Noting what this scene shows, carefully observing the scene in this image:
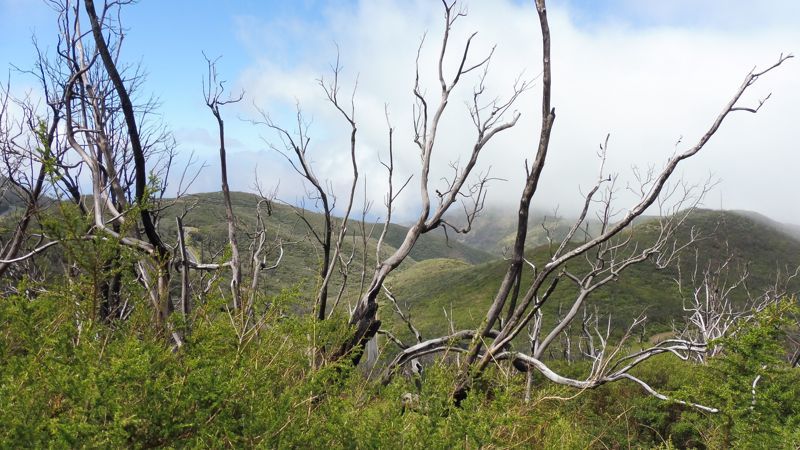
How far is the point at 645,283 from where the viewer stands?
61281 mm

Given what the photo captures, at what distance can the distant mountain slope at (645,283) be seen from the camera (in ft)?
176

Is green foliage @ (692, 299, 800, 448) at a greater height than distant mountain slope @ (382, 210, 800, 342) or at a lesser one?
greater

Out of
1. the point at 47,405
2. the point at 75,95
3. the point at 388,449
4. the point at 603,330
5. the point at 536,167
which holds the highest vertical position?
the point at 75,95

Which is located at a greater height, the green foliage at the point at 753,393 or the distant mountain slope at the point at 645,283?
the green foliage at the point at 753,393

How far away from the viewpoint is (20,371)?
Answer: 1.99 m

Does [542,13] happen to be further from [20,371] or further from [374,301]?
[20,371]

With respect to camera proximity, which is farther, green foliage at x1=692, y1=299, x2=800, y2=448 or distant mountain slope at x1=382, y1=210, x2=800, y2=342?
distant mountain slope at x1=382, y1=210, x2=800, y2=342

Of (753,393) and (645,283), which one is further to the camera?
(645,283)

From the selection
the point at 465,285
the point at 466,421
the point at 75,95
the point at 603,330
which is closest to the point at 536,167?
the point at 466,421

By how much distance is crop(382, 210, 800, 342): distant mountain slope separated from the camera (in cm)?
5372

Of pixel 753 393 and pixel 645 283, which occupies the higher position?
pixel 753 393

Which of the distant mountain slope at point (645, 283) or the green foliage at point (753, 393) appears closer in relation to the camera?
the green foliage at point (753, 393)

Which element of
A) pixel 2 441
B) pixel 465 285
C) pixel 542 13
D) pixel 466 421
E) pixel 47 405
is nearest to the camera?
pixel 2 441

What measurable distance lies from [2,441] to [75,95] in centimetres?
535
